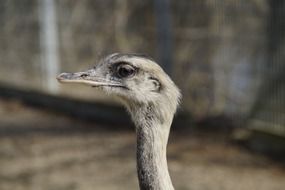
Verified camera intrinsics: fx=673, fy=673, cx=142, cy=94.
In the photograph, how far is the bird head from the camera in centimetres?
312

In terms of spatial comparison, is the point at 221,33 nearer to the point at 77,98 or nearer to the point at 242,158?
the point at 242,158

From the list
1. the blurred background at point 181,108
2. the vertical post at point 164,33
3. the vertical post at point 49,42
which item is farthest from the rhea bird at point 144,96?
the vertical post at point 49,42

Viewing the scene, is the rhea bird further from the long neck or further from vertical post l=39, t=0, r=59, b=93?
vertical post l=39, t=0, r=59, b=93

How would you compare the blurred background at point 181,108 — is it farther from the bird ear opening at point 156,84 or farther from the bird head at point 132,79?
the bird ear opening at point 156,84

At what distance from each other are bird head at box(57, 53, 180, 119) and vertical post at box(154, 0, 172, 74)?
4737 millimetres

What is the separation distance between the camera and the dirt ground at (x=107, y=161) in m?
6.21

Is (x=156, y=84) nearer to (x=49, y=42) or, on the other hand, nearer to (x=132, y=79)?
(x=132, y=79)

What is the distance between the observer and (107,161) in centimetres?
709

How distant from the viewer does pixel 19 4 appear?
11133mm

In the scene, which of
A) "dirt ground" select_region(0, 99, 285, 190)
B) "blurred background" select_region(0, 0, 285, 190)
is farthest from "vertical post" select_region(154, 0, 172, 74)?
"dirt ground" select_region(0, 99, 285, 190)

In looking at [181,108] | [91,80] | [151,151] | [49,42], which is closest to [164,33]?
[181,108]

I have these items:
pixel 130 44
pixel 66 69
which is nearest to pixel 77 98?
pixel 66 69

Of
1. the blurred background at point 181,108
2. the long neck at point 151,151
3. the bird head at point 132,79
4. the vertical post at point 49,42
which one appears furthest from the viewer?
the vertical post at point 49,42

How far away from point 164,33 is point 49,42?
284 centimetres
